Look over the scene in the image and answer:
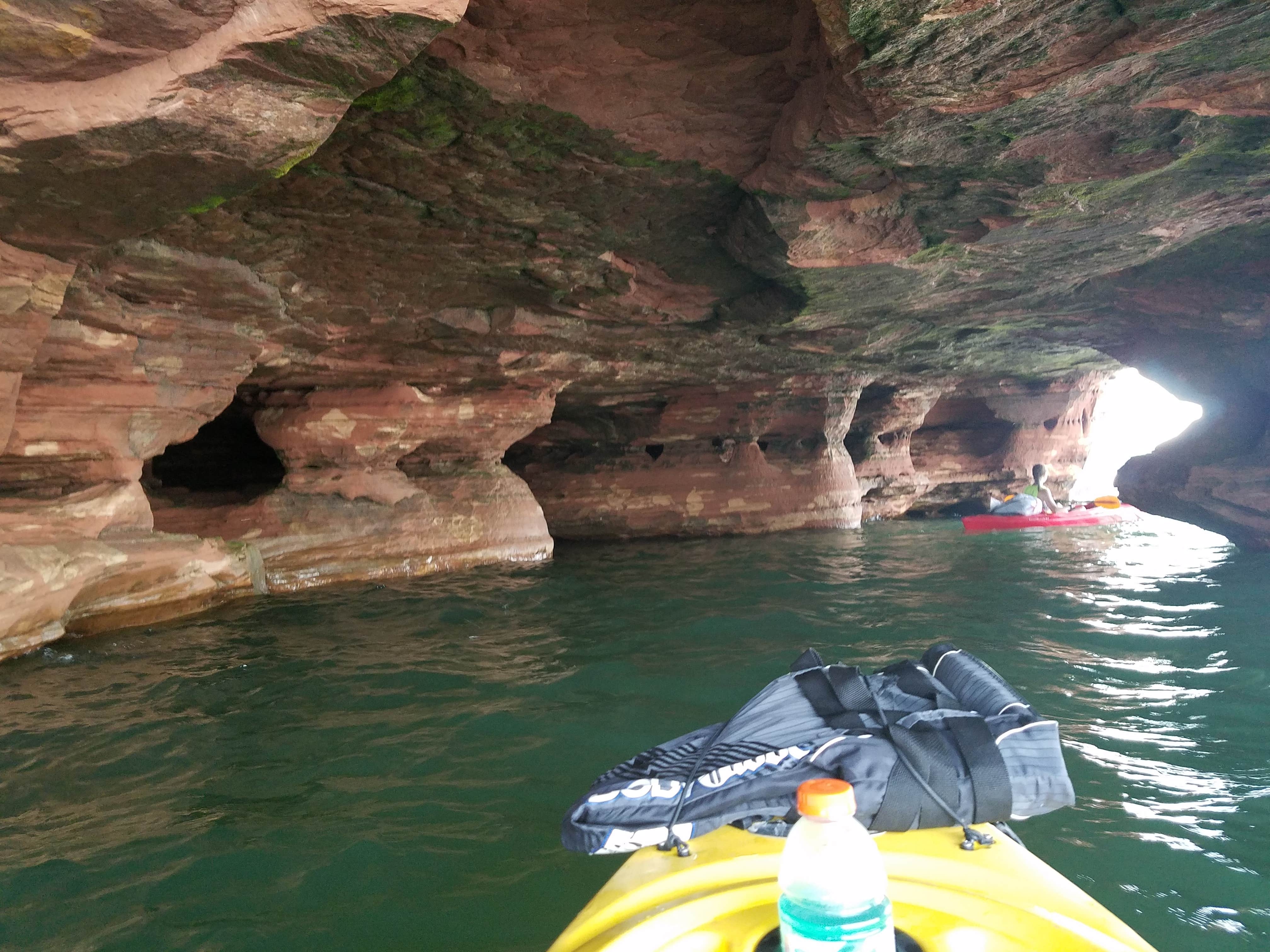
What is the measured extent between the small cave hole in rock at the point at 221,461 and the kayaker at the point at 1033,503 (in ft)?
42.3

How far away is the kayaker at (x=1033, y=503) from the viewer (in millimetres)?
14834

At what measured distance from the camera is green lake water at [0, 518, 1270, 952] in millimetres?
2816

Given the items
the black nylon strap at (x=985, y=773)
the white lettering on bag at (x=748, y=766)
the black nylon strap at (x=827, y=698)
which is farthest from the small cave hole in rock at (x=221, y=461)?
the black nylon strap at (x=985, y=773)

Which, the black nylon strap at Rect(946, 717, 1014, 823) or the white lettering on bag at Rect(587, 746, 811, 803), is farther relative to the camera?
the white lettering on bag at Rect(587, 746, 811, 803)

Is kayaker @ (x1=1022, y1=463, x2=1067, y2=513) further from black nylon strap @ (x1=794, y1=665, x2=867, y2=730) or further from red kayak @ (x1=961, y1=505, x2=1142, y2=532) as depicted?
black nylon strap @ (x1=794, y1=665, x2=867, y2=730)

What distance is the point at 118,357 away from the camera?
7.62 m

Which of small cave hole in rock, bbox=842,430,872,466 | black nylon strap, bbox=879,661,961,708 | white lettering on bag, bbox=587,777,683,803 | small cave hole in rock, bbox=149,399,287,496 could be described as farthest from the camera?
small cave hole in rock, bbox=842,430,872,466

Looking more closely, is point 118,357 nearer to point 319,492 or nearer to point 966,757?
point 319,492

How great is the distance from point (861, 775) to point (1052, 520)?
14090 mm

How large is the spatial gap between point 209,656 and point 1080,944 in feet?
21.6

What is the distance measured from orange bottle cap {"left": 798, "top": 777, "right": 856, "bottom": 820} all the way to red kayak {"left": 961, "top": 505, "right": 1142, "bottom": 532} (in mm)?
14427

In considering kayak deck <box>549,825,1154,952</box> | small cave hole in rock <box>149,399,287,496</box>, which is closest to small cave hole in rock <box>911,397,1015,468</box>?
small cave hole in rock <box>149,399,287,496</box>

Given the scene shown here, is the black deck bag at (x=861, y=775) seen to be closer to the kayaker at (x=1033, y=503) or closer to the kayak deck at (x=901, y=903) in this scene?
the kayak deck at (x=901, y=903)

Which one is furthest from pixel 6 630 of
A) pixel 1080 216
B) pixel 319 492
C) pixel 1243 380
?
pixel 1243 380
